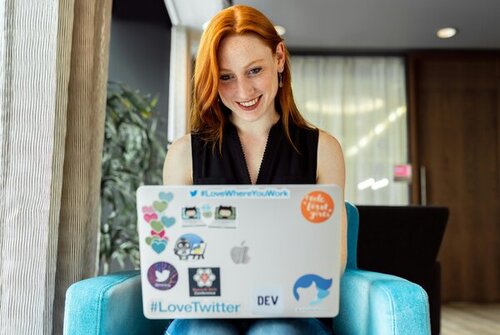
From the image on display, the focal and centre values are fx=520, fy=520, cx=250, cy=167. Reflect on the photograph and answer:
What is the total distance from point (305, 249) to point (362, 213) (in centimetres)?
168

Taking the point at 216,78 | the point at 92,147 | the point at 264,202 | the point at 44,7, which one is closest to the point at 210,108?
the point at 216,78

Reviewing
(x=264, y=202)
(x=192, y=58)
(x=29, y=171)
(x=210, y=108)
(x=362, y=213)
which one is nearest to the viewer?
(x=264, y=202)

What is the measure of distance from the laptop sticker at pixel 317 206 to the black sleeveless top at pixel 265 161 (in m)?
0.46

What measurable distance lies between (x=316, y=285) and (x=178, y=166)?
1.99 ft

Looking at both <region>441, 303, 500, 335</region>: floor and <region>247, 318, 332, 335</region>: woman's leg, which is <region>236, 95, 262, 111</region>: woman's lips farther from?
<region>441, 303, 500, 335</region>: floor

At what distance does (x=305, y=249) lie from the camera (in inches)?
36.8

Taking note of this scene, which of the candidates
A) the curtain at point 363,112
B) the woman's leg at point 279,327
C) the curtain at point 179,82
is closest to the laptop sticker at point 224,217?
the woman's leg at point 279,327

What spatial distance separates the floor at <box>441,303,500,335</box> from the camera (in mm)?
3490

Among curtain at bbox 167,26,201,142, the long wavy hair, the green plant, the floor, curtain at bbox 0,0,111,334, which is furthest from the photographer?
curtain at bbox 167,26,201,142

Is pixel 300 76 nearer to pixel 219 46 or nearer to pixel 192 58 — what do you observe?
pixel 192 58

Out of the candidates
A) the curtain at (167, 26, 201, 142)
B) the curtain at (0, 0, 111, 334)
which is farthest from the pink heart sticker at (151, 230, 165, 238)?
the curtain at (167, 26, 201, 142)

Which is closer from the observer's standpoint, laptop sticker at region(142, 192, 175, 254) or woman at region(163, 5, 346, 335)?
laptop sticker at region(142, 192, 175, 254)

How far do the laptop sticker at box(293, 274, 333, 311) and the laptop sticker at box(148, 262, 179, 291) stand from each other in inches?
8.6

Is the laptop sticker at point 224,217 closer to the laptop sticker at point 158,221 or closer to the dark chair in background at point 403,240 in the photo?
the laptop sticker at point 158,221
